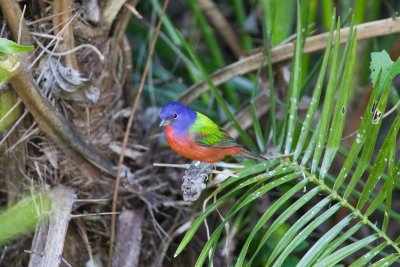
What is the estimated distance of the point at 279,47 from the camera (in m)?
2.99

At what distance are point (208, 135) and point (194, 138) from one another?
0.23 feet

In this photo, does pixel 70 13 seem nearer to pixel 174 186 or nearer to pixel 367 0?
pixel 174 186

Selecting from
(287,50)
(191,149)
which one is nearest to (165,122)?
(191,149)

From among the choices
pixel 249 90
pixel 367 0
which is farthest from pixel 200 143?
pixel 367 0

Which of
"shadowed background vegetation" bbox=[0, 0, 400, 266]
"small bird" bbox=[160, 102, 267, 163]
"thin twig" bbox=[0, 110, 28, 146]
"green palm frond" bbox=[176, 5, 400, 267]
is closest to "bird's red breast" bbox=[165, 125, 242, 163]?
"small bird" bbox=[160, 102, 267, 163]

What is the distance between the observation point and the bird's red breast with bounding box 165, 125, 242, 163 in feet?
8.54

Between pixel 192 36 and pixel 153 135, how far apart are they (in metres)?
1.42

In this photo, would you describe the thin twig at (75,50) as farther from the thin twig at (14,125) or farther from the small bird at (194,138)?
the small bird at (194,138)

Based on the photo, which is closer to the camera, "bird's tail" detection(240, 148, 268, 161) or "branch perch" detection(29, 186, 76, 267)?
"branch perch" detection(29, 186, 76, 267)

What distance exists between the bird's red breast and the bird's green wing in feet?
0.07

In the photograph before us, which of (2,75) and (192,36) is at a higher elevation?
(192,36)

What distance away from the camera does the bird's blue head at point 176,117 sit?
2654mm

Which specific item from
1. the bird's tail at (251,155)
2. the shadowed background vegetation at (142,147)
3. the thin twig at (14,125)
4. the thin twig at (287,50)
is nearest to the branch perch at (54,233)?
the shadowed background vegetation at (142,147)

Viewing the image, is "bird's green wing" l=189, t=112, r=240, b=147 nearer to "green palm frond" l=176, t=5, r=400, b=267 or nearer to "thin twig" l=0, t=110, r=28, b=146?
"green palm frond" l=176, t=5, r=400, b=267
